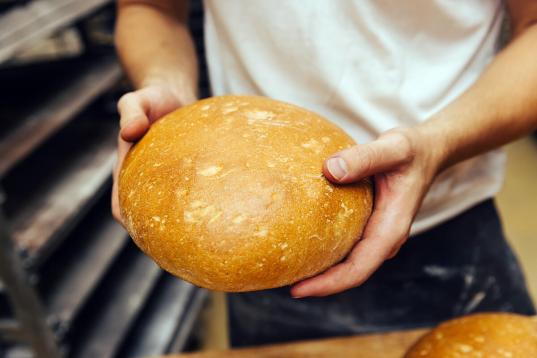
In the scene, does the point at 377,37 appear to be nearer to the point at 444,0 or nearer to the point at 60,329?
the point at 444,0

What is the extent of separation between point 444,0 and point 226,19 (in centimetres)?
47

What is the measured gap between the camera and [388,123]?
1.10 m

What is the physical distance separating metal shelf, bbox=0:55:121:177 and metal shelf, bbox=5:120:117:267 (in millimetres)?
217

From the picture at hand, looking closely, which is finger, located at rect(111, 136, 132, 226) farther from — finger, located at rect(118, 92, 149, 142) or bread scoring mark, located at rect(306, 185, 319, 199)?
bread scoring mark, located at rect(306, 185, 319, 199)

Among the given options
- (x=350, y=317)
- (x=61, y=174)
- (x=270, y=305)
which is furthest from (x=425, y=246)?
(x=61, y=174)

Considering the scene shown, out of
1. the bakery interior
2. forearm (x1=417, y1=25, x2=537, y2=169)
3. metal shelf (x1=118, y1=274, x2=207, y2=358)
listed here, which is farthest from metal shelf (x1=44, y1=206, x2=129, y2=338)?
forearm (x1=417, y1=25, x2=537, y2=169)

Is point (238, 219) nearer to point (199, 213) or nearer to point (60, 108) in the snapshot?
point (199, 213)

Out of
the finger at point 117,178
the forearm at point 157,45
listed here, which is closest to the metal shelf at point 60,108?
the forearm at point 157,45

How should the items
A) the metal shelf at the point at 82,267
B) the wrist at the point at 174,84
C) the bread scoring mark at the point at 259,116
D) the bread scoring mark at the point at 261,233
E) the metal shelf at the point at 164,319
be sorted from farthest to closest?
the metal shelf at the point at 164,319
the metal shelf at the point at 82,267
the wrist at the point at 174,84
the bread scoring mark at the point at 259,116
the bread scoring mark at the point at 261,233

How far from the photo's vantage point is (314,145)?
802 millimetres

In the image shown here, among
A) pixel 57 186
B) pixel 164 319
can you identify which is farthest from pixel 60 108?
pixel 164 319

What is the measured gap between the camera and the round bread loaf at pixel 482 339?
91 centimetres

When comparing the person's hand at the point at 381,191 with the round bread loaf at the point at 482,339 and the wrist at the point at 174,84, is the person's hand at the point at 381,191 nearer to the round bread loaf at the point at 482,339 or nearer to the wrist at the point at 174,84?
the round bread loaf at the point at 482,339

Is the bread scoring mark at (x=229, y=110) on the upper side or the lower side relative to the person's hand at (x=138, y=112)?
upper
